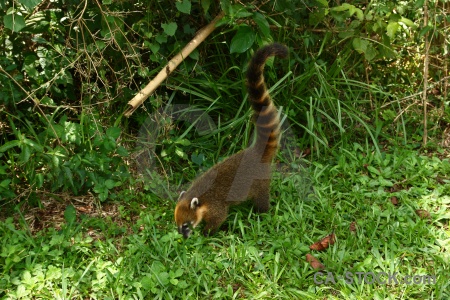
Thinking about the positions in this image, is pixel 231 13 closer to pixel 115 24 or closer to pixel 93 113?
pixel 115 24

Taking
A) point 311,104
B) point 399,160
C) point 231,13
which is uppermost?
point 231,13

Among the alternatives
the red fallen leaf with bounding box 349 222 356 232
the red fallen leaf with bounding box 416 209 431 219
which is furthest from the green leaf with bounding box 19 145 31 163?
the red fallen leaf with bounding box 416 209 431 219

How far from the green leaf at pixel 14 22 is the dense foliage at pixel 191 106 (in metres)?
0.34

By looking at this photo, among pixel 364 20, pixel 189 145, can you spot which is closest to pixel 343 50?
pixel 364 20

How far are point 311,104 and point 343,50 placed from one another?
72 cm

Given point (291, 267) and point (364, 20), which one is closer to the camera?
point (291, 267)

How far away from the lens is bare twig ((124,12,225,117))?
14.8 ft

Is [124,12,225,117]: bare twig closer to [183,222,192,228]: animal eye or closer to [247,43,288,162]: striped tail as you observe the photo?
[247,43,288,162]: striped tail

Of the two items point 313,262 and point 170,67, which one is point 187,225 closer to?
point 313,262

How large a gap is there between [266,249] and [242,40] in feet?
5.55

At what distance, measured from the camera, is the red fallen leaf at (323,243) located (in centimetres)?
380

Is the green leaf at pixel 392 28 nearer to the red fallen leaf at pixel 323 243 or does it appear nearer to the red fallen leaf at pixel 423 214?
the red fallen leaf at pixel 423 214

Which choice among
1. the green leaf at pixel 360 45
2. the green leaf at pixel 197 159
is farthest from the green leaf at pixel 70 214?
the green leaf at pixel 360 45

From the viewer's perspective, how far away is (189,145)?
16.0 ft
